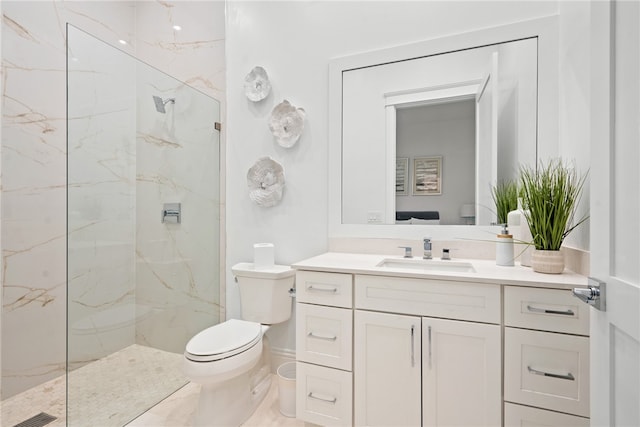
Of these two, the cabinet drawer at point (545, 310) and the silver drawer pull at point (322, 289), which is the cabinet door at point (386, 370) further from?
the cabinet drawer at point (545, 310)

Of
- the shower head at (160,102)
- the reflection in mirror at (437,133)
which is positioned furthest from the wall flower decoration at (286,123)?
the shower head at (160,102)

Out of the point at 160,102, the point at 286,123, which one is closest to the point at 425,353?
the point at 286,123

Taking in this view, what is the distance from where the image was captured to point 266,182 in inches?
82.4

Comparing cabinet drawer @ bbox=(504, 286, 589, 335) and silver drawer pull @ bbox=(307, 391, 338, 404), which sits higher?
cabinet drawer @ bbox=(504, 286, 589, 335)

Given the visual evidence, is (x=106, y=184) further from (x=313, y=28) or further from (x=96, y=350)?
(x=313, y=28)

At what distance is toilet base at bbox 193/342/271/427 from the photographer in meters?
1.54

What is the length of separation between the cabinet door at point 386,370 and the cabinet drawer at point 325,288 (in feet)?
0.31

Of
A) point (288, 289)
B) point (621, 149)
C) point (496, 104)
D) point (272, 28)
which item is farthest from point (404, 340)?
point (272, 28)

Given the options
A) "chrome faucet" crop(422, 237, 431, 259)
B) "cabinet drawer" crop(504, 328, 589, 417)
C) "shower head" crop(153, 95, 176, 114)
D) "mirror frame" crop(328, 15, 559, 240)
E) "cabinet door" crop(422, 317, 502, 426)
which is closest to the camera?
"cabinet drawer" crop(504, 328, 589, 417)

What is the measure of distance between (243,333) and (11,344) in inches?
53.3

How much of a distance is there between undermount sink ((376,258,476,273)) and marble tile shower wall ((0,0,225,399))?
1.26 meters

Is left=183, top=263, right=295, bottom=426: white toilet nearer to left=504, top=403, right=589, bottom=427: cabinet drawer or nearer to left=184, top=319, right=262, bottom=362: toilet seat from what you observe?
left=184, top=319, right=262, bottom=362: toilet seat

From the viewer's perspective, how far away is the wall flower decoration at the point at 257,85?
209 cm

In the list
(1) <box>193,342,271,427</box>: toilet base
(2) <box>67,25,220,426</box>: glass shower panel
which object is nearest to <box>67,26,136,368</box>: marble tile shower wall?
(2) <box>67,25,220,426</box>: glass shower panel
